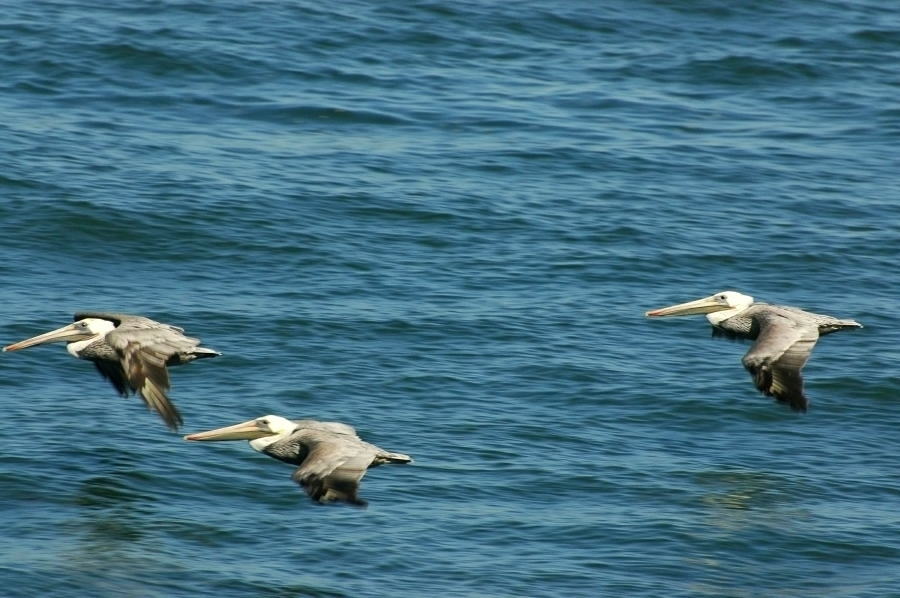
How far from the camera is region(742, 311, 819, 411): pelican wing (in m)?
14.6

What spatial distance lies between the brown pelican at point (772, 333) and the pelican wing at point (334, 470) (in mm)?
3719

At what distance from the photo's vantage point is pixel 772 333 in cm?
1545

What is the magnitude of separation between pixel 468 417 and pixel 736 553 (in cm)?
424

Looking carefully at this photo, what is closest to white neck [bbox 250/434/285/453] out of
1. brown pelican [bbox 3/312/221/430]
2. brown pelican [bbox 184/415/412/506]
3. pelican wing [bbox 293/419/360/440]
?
brown pelican [bbox 184/415/412/506]

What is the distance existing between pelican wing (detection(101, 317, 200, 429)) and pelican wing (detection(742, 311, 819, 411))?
17.0ft

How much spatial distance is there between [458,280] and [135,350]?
9.87 m

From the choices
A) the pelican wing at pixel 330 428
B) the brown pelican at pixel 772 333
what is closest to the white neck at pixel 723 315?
the brown pelican at pixel 772 333

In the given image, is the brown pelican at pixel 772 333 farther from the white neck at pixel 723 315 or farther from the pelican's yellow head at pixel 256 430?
the pelican's yellow head at pixel 256 430

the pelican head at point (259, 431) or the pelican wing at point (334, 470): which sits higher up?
the pelican wing at point (334, 470)

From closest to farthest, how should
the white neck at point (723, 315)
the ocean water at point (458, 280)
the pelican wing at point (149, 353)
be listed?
the pelican wing at point (149, 353) < the ocean water at point (458, 280) < the white neck at point (723, 315)

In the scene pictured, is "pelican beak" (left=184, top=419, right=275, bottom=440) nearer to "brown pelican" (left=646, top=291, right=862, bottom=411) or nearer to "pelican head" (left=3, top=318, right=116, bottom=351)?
"pelican head" (left=3, top=318, right=116, bottom=351)

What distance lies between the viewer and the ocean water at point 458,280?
639 inches

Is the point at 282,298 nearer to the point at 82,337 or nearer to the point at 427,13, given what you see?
the point at 82,337

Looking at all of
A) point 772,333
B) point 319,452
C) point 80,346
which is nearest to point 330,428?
point 319,452
